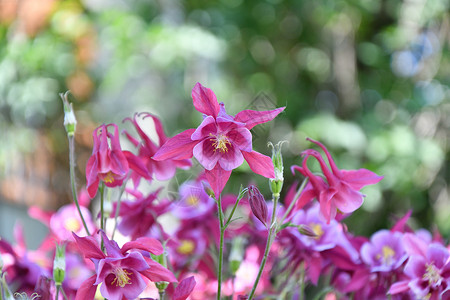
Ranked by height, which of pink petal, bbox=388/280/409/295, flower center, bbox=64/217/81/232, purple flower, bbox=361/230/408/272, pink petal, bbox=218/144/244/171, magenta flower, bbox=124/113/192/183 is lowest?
flower center, bbox=64/217/81/232

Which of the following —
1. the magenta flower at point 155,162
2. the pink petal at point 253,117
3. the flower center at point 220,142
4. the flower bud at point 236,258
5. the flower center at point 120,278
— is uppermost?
the pink petal at point 253,117

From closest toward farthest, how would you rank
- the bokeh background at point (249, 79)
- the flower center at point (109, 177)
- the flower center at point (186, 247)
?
the flower center at point (109, 177), the flower center at point (186, 247), the bokeh background at point (249, 79)

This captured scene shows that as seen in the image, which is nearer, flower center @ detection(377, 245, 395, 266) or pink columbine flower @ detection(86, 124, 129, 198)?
pink columbine flower @ detection(86, 124, 129, 198)

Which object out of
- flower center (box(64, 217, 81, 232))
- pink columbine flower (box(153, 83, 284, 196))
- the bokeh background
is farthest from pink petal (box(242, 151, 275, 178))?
the bokeh background

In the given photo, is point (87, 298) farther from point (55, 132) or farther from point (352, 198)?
point (55, 132)

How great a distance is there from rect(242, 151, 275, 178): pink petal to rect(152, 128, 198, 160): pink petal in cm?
6

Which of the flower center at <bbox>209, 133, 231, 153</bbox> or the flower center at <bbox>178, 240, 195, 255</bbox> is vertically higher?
the flower center at <bbox>209, 133, 231, 153</bbox>

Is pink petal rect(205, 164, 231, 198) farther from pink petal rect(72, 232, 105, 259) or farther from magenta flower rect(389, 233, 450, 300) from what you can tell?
magenta flower rect(389, 233, 450, 300)

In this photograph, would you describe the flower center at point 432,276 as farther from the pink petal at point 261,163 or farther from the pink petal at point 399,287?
the pink petal at point 261,163

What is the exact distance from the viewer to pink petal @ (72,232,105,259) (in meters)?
0.51

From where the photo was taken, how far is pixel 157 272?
538 millimetres

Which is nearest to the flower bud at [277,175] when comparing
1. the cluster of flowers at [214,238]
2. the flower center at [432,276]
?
the cluster of flowers at [214,238]

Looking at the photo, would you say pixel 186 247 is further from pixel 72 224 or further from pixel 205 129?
pixel 205 129

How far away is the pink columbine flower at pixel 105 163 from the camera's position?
0.59 metres
